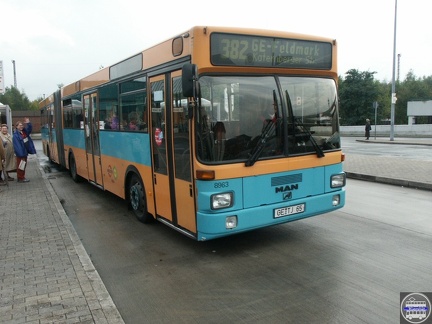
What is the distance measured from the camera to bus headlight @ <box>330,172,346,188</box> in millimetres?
6184

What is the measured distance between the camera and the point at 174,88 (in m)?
5.73

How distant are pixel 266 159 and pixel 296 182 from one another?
66cm

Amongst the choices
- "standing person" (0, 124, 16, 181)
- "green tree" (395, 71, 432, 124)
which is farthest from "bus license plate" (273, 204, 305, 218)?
"green tree" (395, 71, 432, 124)

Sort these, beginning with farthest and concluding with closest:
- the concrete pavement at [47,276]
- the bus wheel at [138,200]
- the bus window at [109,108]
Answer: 1. the bus window at [109,108]
2. the bus wheel at [138,200]
3. the concrete pavement at [47,276]

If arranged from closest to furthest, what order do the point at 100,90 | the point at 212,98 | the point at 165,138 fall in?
the point at 212,98 < the point at 165,138 < the point at 100,90

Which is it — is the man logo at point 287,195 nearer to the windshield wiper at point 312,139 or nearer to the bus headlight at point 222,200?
the windshield wiper at point 312,139

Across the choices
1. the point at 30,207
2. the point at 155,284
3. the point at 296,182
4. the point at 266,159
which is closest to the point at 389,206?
the point at 296,182

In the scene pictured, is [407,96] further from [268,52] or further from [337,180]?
[268,52]

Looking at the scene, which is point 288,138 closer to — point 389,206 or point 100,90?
point 389,206

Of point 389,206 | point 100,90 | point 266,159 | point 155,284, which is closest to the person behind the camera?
point 155,284

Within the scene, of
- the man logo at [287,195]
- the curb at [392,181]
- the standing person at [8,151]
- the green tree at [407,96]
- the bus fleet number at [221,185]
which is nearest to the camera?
the bus fleet number at [221,185]

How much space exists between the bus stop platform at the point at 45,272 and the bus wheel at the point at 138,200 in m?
1.29

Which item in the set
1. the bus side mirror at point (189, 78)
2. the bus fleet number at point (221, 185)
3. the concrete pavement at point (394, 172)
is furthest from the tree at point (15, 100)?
the bus fleet number at point (221, 185)

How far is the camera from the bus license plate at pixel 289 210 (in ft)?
18.2
